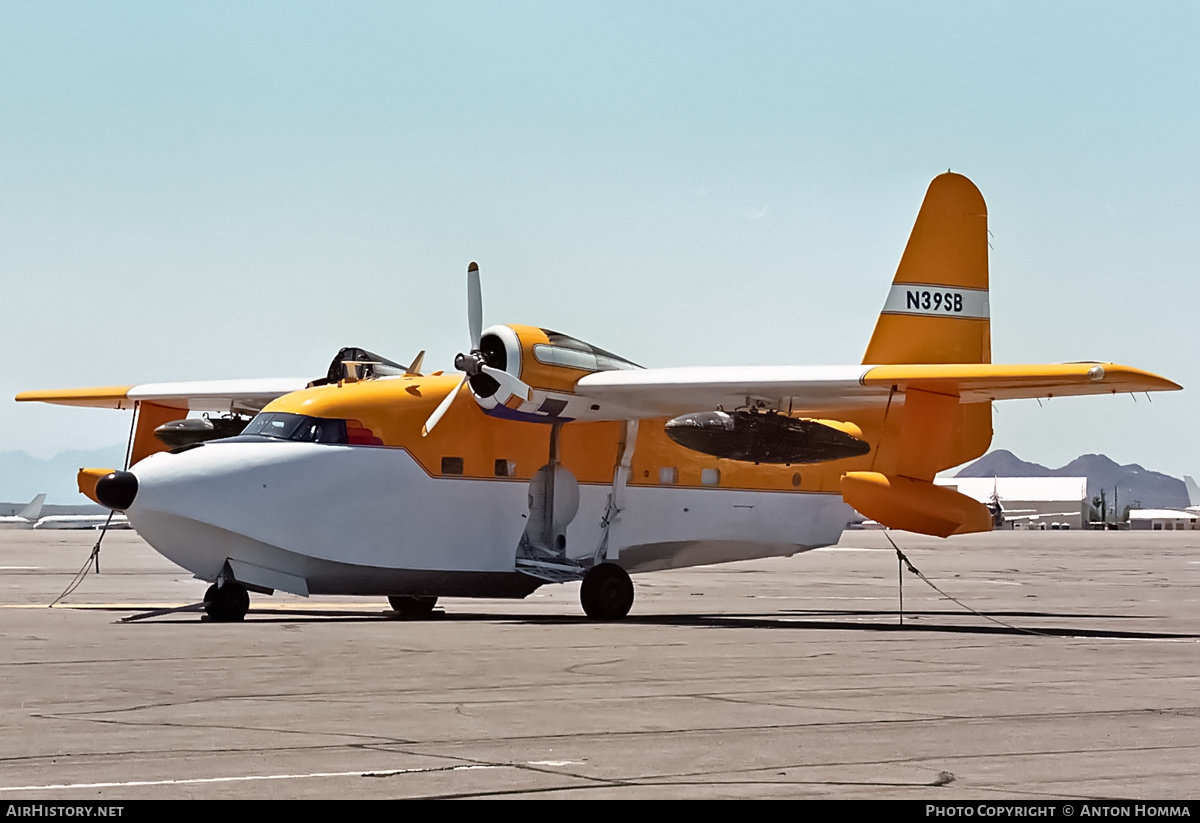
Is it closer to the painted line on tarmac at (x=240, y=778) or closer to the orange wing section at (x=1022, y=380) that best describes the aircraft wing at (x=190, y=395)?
the orange wing section at (x=1022, y=380)

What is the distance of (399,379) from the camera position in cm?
2238

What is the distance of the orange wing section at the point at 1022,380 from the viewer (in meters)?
18.6

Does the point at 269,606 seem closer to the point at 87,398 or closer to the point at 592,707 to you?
the point at 87,398

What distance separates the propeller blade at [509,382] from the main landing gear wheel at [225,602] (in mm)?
4571

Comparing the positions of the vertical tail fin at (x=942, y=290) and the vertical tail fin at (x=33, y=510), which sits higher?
the vertical tail fin at (x=942, y=290)

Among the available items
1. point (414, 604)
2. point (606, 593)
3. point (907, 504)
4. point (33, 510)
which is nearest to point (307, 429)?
point (414, 604)

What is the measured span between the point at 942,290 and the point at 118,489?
14238 mm

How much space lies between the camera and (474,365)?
21.0 m

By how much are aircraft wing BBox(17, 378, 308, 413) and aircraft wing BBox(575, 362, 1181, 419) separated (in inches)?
280

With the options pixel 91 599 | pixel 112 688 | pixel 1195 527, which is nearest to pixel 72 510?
pixel 1195 527

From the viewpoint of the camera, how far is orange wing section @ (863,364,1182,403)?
61.2 ft

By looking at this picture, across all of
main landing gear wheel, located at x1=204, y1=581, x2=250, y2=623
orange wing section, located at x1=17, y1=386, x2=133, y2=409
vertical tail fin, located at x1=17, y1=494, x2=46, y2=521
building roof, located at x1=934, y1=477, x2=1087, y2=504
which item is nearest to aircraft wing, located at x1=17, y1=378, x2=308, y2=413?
orange wing section, located at x1=17, y1=386, x2=133, y2=409

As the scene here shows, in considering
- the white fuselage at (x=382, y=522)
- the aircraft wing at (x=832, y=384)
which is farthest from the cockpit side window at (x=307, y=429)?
the aircraft wing at (x=832, y=384)

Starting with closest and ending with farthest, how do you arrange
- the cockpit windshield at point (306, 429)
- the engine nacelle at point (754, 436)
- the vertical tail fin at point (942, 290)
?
the cockpit windshield at point (306, 429)
the engine nacelle at point (754, 436)
the vertical tail fin at point (942, 290)
